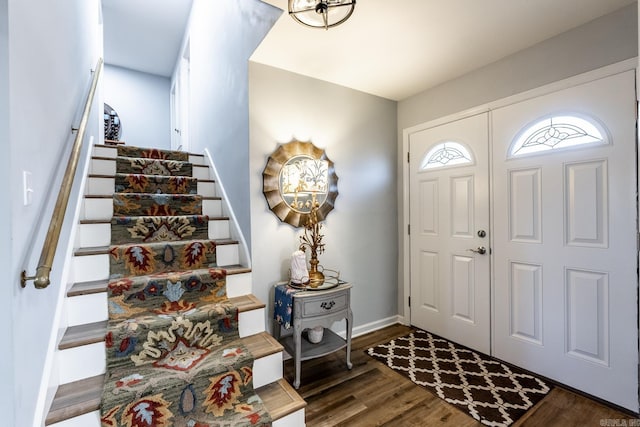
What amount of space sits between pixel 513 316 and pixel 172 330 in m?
2.42

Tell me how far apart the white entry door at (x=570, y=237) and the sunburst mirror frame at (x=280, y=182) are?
1.40 metres

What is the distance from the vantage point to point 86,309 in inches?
61.6

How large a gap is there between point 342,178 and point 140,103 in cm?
487

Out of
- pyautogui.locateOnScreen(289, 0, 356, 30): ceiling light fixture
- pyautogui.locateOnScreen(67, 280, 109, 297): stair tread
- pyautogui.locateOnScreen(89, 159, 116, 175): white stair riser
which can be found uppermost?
pyautogui.locateOnScreen(289, 0, 356, 30): ceiling light fixture

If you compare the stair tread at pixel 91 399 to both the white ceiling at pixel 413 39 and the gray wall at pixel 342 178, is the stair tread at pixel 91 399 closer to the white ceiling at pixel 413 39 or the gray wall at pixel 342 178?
the gray wall at pixel 342 178

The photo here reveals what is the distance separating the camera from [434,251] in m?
2.77

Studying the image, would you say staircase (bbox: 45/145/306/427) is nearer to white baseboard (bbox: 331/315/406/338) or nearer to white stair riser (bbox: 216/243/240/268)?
white stair riser (bbox: 216/243/240/268)

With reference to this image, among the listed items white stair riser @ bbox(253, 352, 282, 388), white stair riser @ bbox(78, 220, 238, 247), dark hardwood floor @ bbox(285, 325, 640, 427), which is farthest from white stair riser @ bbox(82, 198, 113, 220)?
dark hardwood floor @ bbox(285, 325, 640, 427)

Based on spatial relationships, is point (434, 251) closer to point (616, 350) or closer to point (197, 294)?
point (616, 350)

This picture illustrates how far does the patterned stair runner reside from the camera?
1.33 metres

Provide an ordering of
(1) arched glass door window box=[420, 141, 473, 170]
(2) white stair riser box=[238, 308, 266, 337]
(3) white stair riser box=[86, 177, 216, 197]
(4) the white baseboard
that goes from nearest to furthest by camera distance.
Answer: (2) white stair riser box=[238, 308, 266, 337] < (3) white stair riser box=[86, 177, 216, 197] < (1) arched glass door window box=[420, 141, 473, 170] < (4) the white baseboard

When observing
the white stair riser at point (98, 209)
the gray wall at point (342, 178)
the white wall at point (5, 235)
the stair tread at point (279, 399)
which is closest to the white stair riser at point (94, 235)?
the white stair riser at point (98, 209)

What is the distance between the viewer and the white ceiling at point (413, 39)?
1742 millimetres

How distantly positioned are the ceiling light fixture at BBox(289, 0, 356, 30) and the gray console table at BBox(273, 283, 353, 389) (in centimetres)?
170
